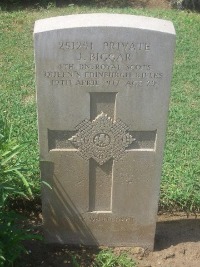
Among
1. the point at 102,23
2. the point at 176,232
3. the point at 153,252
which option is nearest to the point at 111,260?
the point at 153,252

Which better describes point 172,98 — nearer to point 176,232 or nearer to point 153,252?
point 176,232

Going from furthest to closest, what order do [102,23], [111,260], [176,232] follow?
[176,232] → [111,260] → [102,23]

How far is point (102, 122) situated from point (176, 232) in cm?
115

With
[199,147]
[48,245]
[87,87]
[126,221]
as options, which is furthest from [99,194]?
[199,147]

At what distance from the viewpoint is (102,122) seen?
3227 mm

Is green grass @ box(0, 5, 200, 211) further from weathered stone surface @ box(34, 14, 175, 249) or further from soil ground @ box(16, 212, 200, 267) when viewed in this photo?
weathered stone surface @ box(34, 14, 175, 249)

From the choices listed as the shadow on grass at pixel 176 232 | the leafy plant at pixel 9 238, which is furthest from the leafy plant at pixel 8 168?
the shadow on grass at pixel 176 232

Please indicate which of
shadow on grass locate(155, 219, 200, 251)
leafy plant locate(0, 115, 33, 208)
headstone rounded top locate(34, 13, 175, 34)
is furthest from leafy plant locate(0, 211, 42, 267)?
headstone rounded top locate(34, 13, 175, 34)

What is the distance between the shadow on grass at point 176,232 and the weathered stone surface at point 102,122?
0.49 feet

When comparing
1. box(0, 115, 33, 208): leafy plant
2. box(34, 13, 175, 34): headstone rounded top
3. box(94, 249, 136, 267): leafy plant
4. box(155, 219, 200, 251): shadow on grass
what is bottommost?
box(94, 249, 136, 267): leafy plant

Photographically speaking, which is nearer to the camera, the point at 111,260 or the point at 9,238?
the point at 9,238

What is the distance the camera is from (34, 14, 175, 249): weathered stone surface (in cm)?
292

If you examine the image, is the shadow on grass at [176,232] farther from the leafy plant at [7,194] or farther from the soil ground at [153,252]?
the leafy plant at [7,194]

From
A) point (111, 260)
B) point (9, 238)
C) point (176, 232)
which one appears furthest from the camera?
point (176, 232)
